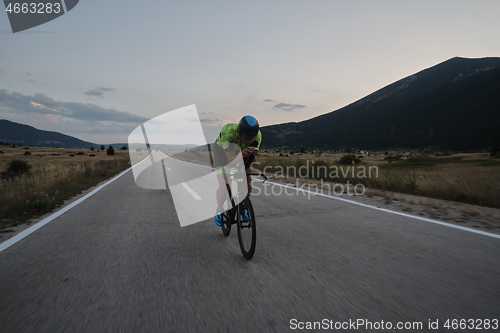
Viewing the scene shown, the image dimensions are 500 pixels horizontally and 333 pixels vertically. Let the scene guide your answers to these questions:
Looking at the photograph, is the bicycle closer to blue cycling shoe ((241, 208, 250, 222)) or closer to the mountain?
blue cycling shoe ((241, 208, 250, 222))

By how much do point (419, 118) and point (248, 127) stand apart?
5265 inches

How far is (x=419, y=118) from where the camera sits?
113 m

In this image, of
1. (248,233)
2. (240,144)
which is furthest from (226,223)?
(240,144)

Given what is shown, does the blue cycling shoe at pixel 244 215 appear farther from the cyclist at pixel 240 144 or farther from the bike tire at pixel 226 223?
the bike tire at pixel 226 223

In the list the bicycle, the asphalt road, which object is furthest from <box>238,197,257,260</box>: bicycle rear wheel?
the asphalt road

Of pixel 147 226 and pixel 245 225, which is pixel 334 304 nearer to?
pixel 245 225

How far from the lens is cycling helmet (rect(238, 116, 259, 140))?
3.48m

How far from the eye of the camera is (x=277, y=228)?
15.9 feet

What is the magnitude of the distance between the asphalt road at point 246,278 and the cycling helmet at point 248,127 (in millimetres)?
1666

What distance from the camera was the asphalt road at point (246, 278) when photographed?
214cm

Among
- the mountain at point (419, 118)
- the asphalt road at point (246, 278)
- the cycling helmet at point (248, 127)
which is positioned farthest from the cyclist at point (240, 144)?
the mountain at point (419, 118)

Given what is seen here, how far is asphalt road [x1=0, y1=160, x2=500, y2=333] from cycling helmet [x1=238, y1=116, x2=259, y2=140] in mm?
1666

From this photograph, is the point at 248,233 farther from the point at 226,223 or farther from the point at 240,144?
the point at 240,144

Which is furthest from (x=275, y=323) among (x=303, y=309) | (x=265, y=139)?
(x=265, y=139)
